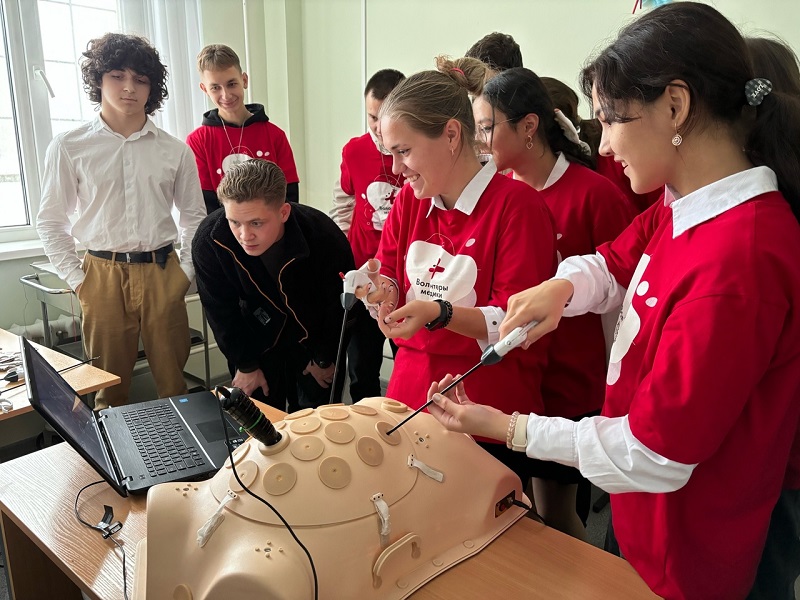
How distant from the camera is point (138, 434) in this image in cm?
146

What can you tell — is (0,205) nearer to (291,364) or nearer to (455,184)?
(291,364)

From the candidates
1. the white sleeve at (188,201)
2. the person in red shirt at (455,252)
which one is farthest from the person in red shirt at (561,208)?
the white sleeve at (188,201)

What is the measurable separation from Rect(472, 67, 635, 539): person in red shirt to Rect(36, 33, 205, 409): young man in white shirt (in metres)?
1.56

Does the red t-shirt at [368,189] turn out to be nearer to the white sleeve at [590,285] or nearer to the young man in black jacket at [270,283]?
the young man in black jacket at [270,283]

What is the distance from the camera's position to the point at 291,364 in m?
2.32

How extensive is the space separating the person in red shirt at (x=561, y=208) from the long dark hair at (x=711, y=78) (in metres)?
0.76

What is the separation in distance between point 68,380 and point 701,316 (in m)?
1.87

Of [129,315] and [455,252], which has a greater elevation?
[455,252]

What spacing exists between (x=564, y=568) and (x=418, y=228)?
2.65ft

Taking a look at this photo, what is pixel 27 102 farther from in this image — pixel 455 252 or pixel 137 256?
pixel 455 252

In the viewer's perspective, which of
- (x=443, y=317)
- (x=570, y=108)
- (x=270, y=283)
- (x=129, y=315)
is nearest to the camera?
(x=443, y=317)

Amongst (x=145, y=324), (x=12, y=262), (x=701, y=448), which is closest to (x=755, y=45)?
Answer: (x=701, y=448)

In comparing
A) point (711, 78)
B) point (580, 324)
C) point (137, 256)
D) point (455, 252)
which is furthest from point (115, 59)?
point (711, 78)

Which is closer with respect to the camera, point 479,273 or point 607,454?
point 607,454
